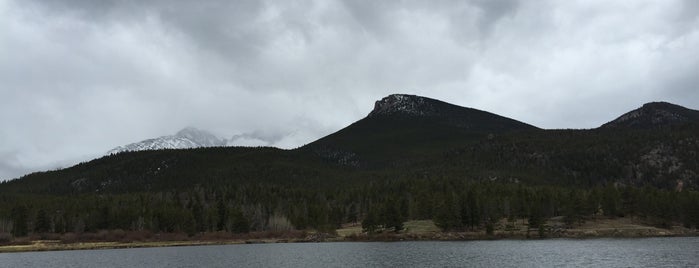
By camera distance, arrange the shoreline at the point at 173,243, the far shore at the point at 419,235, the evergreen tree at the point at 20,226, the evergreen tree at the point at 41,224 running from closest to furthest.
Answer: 1. the shoreline at the point at 173,243
2. the far shore at the point at 419,235
3. the evergreen tree at the point at 20,226
4. the evergreen tree at the point at 41,224

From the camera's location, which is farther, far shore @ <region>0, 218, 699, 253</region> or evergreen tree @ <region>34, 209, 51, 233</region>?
evergreen tree @ <region>34, 209, 51, 233</region>

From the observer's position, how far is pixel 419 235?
16350 centimetres

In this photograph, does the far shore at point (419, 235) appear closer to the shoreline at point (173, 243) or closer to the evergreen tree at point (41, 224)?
the shoreline at point (173, 243)

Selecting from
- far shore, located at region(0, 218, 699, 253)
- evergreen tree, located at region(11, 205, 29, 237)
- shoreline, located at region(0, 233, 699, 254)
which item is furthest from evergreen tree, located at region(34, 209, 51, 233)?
shoreline, located at region(0, 233, 699, 254)

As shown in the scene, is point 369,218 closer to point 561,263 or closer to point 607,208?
point 607,208

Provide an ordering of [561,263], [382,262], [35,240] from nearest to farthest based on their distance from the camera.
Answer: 1. [561,263]
2. [382,262]
3. [35,240]

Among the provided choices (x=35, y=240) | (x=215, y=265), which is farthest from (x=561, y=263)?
(x=35, y=240)

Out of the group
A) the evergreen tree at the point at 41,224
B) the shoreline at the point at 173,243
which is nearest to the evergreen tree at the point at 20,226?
the evergreen tree at the point at 41,224

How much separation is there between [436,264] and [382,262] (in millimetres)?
9976

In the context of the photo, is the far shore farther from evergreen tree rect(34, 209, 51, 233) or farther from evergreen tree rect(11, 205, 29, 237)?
evergreen tree rect(34, 209, 51, 233)

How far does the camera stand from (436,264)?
8144cm

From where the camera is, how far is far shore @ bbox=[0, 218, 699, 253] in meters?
156

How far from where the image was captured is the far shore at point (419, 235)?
156m

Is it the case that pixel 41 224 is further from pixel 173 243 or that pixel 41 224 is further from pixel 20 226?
pixel 173 243
